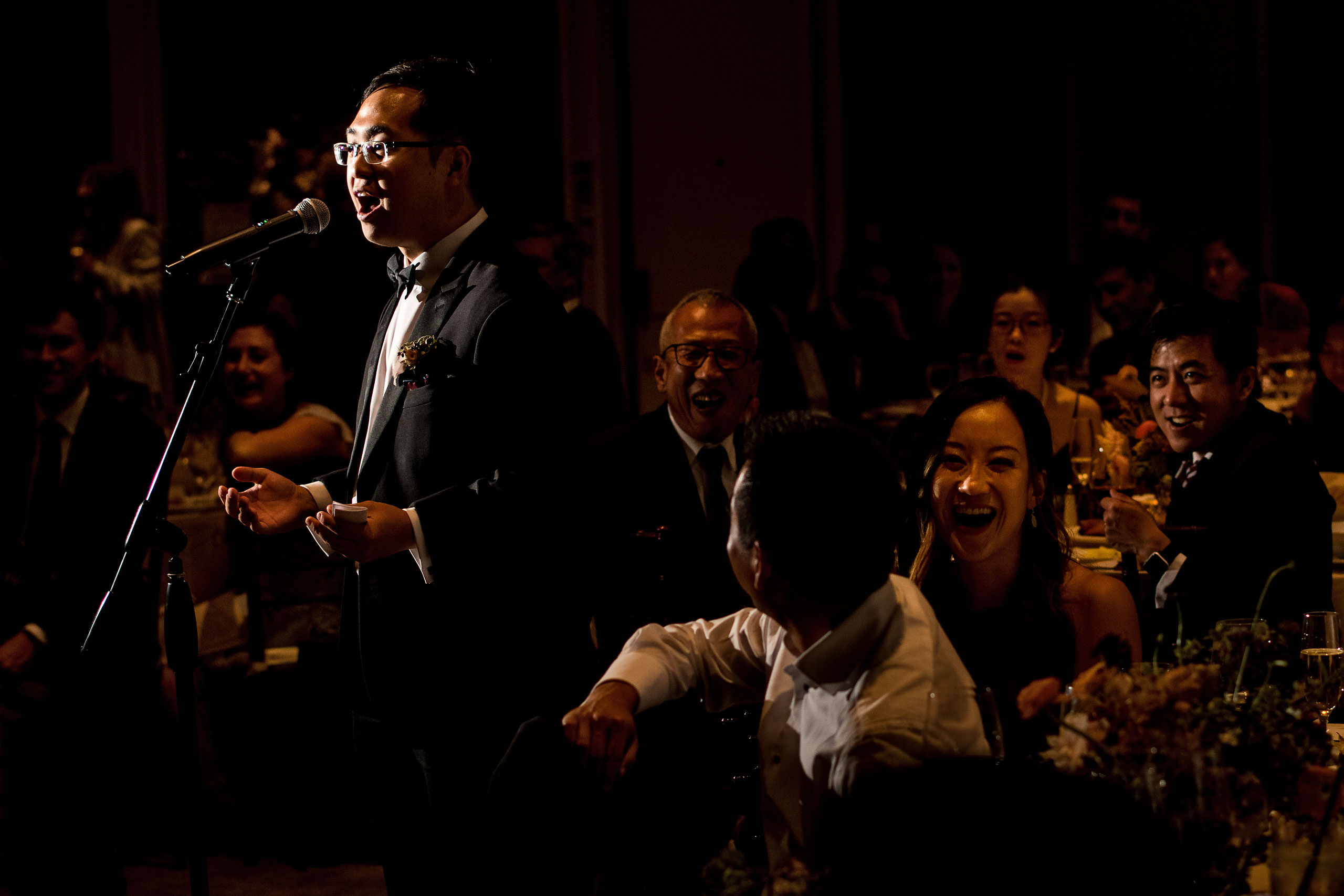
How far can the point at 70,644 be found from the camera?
372 centimetres

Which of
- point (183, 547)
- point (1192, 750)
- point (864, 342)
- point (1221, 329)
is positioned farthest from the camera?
point (864, 342)

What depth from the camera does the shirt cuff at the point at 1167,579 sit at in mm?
2955

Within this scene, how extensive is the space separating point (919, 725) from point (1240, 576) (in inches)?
72.9

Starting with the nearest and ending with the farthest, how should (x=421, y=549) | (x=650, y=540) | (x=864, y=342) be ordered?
(x=421, y=549), (x=650, y=540), (x=864, y=342)

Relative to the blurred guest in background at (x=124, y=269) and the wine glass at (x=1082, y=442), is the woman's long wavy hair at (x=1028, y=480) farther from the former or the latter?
the blurred guest in background at (x=124, y=269)

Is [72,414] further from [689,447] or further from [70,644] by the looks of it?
[689,447]

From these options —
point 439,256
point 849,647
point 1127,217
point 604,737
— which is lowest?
point 604,737

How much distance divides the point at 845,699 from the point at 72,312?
3385 millimetres

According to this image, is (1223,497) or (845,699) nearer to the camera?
(845,699)

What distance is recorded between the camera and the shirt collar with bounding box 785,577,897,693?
4.87 feet

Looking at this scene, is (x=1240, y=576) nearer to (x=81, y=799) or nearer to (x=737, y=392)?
(x=737, y=392)

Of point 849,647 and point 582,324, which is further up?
point 582,324

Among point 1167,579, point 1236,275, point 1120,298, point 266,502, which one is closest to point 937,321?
point 1120,298

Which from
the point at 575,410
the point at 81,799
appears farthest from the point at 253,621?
the point at 575,410
